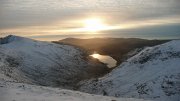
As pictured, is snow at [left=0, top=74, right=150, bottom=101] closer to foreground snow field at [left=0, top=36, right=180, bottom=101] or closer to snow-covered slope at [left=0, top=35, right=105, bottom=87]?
foreground snow field at [left=0, top=36, right=180, bottom=101]

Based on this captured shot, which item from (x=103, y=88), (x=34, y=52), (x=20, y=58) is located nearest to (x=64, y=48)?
(x=34, y=52)

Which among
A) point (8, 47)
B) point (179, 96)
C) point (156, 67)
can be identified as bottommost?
point (179, 96)

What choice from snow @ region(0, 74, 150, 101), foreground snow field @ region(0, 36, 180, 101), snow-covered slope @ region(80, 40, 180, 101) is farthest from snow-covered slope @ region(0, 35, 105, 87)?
snow @ region(0, 74, 150, 101)

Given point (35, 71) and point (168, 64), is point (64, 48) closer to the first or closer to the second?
point (35, 71)

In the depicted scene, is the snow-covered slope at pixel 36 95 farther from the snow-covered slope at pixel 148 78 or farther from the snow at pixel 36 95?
the snow-covered slope at pixel 148 78

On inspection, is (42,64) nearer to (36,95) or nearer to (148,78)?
(148,78)

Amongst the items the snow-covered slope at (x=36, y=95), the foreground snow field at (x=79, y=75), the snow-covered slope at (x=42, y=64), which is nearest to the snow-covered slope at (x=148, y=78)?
the foreground snow field at (x=79, y=75)

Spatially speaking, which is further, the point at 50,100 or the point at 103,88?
the point at 103,88

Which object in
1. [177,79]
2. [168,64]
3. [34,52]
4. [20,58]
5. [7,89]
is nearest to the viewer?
[7,89]
